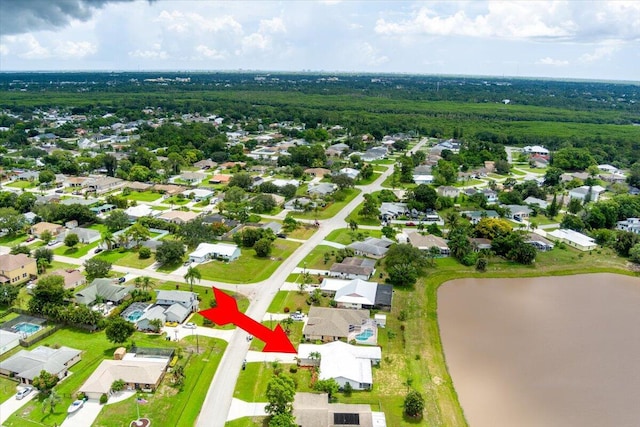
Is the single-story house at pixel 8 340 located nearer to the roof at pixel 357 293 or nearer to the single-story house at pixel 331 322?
the single-story house at pixel 331 322

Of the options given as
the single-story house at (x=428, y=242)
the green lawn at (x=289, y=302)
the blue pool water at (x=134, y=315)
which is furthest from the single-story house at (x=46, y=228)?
the single-story house at (x=428, y=242)

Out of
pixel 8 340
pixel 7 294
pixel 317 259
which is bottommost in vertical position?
pixel 317 259

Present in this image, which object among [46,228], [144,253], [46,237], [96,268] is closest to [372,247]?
[144,253]

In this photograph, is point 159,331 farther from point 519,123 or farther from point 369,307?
point 519,123

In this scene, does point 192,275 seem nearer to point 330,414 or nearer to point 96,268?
point 96,268

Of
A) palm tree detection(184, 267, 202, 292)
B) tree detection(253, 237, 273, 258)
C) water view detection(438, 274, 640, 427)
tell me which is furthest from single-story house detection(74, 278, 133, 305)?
water view detection(438, 274, 640, 427)

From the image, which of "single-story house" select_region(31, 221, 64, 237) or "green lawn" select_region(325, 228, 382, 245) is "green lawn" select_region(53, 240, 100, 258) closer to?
"single-story house" select_region(31, 221, 64, 237)
